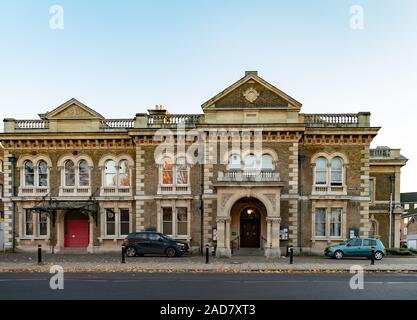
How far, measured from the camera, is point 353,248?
920 inches

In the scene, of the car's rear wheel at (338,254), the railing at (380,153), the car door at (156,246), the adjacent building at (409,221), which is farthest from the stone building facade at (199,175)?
the adjacent building at (409,221)

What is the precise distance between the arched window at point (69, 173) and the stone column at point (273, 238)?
46.7 ft

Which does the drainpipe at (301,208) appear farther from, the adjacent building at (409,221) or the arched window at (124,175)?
the adjacent building at (409,221)

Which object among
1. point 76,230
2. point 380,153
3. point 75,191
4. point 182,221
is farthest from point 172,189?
point 380,153

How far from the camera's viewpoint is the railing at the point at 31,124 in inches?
1121

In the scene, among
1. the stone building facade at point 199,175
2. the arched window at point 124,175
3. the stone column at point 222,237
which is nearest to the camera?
the stone column at point 222,237

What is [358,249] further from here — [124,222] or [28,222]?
[28,222]

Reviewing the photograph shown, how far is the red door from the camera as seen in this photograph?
2834 cm

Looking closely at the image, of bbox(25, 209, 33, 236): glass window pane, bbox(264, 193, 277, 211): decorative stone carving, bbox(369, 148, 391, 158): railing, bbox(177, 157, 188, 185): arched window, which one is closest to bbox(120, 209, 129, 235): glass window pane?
bbox(177, 157, 188, 185): arched window

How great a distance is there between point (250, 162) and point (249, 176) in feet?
5.96

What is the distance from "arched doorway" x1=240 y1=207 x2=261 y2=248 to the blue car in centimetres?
521

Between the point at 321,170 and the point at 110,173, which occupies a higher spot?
the point at 321,170

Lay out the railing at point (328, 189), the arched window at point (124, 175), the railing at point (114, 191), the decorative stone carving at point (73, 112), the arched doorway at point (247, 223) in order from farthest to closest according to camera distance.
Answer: the decorative stone carving at point (73, 112) → the arched window at point (124, 175) → the railing at point (114, 191) → the railing at point (328, 189) → the arched doorway at point (247, 223)

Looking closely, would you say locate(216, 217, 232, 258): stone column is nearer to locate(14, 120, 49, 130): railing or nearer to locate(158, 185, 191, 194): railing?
locate(158, 185, 191, 194): railing
